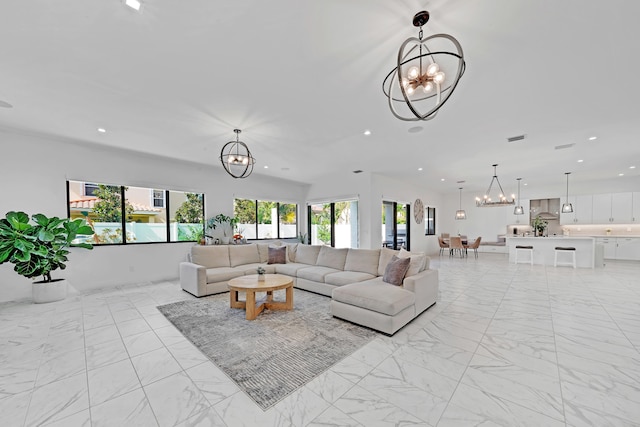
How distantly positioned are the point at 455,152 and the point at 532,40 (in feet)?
11.4

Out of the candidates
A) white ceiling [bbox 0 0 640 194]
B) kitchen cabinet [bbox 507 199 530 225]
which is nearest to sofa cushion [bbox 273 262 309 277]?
white ceiling [bbox 0 0 640 194]

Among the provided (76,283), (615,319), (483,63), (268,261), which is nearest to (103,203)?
(76,283)

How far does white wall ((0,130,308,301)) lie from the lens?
4406 mm

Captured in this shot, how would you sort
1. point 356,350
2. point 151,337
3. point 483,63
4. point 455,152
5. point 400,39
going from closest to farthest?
point 400,39 < point 483,63 < point 356,350 < point 151,337 < point 455,152

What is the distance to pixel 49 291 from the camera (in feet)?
14.0

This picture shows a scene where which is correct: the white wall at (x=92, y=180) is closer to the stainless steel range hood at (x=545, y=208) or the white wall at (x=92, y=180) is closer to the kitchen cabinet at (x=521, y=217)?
the kitchen cabinet at (x=521, y=217)

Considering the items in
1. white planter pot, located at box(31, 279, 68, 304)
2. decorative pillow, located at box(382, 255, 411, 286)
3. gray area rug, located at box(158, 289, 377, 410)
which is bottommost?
gray area rug, located at box(158, 289, 377, 410)

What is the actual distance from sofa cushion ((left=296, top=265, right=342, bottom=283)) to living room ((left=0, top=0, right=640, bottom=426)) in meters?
0.56

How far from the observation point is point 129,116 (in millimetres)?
3607

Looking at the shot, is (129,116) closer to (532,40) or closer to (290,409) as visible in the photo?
(290,409)

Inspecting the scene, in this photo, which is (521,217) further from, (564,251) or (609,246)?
(564,251)

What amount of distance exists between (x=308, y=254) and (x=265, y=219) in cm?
324

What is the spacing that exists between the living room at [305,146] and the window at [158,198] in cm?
64

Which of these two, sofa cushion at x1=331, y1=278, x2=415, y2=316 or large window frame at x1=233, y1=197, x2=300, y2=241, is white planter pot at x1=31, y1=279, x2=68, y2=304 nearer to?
large window frame at x1=233, y1=197, x2=300, y2=241
